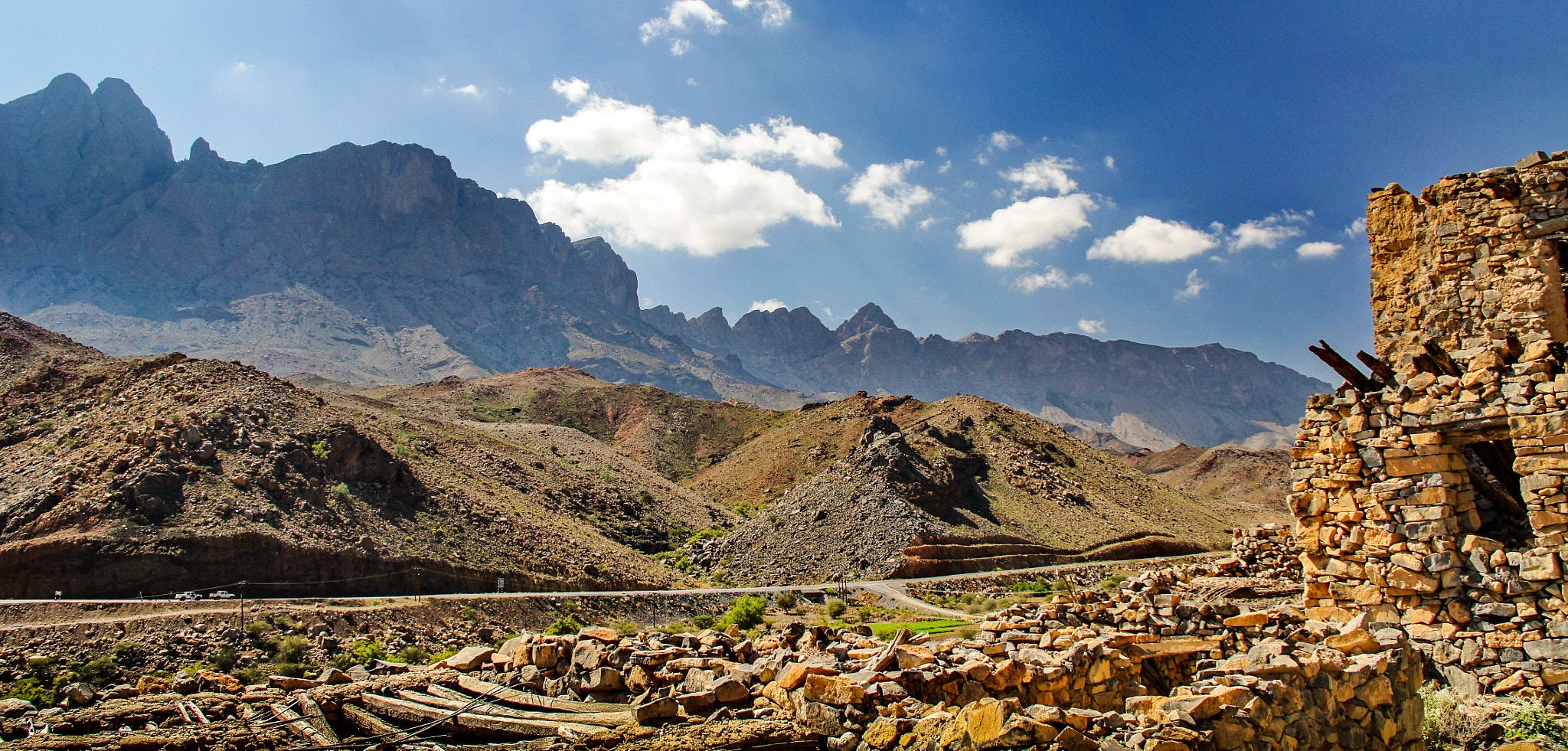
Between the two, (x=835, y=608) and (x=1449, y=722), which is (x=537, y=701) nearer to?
(x=1449, y=722)

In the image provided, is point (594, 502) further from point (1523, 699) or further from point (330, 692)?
point (1523, 699)

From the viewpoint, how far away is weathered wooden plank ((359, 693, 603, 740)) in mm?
6871

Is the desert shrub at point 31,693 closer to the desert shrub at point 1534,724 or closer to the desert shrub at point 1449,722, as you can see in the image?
the desert shrub at point 1449,722

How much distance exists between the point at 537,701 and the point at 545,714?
1.06 ft

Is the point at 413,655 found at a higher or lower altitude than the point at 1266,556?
lower

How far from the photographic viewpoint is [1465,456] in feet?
28.1

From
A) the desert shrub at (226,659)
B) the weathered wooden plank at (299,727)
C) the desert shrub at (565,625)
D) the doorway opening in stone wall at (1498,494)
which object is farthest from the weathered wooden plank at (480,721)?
the desert shrub at (565,625)

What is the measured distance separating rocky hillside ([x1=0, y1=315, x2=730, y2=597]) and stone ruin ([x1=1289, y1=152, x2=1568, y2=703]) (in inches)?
1137

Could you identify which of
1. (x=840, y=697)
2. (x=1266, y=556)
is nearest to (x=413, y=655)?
(x=840, y=697)

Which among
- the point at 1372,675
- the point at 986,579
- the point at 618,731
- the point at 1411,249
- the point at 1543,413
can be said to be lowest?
the point at 986,579

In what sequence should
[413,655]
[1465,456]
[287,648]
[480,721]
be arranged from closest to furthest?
1. [480,721]
2. [1465,456]
3. [413,655]
4. [287,648]

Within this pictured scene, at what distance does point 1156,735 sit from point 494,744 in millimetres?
5190

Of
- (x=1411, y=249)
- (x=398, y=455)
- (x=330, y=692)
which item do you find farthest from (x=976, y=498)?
(x=330, y=692)

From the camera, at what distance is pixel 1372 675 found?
6.53 meters
